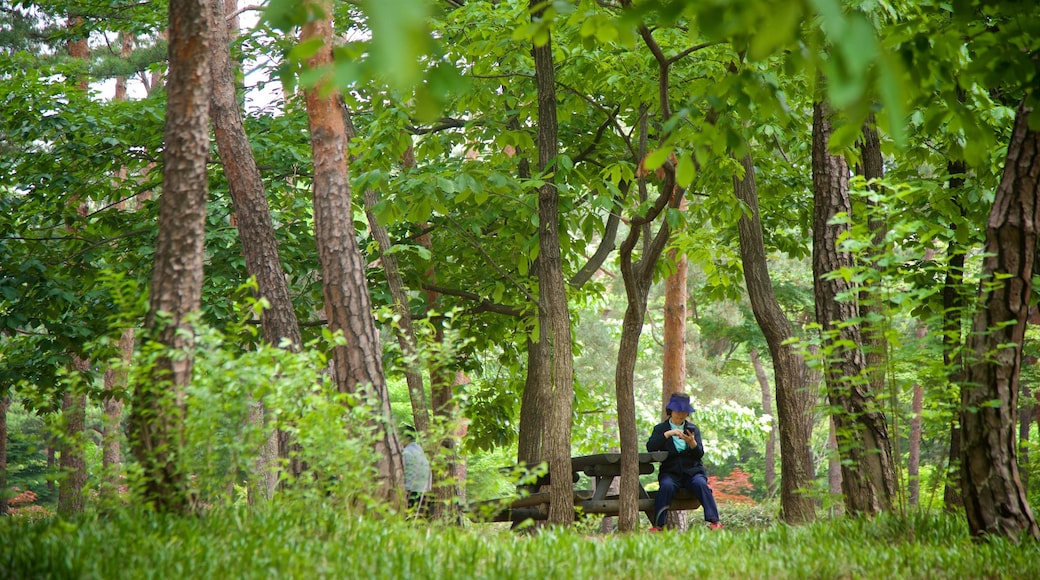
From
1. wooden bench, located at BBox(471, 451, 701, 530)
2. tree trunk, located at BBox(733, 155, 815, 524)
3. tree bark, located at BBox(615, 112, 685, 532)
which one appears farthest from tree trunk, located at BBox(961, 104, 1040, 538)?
wooden bench, located at BBox(471, 451, 701, 530)

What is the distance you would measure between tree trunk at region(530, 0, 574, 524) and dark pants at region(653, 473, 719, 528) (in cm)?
240

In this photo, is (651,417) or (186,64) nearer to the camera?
(186,64)

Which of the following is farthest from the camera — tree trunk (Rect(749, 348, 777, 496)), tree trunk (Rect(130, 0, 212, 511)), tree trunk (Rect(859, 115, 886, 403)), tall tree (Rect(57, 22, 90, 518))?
tree trunk (Rect(749, 348, 777, 496))

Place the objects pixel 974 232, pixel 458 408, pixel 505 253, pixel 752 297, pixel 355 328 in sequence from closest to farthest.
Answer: pixel 458 408 < pixel 355 328 < pixel 974 232 < pixel 752 297 < pixel 505 253

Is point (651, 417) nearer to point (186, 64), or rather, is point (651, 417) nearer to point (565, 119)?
point (565, 119)

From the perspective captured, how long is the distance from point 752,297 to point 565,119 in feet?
10.1

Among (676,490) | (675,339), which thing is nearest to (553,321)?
(676,490)

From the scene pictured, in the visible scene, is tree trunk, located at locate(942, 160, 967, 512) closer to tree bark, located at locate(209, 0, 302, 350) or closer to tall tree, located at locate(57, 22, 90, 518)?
tall tree, located at locate(57, 22, 90, 518)

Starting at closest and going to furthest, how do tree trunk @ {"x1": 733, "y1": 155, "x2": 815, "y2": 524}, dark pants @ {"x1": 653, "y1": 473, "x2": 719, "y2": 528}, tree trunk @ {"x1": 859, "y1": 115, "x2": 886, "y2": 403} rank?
tree trunk @ {"x1": 859, "y1": 115, "x2": 886, "y2": 403} → tree trunk @ {"x1": 733, "y1": 155, "x2": 815, "y2": 524} → dark pants @ {"x1": 653, "y1": 473, "x2": 719, "y2": 528}

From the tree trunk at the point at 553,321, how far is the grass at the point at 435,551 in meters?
2.22

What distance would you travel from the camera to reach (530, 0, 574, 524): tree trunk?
8.20 metres

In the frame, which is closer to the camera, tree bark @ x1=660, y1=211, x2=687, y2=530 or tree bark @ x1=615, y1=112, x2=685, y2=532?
tree bark @ x1=615, y1=112, x2=685, y2=532

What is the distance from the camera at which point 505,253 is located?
12211 mm

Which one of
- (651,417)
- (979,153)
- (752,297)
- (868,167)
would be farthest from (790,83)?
(651,417)
